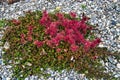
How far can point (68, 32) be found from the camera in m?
8.54

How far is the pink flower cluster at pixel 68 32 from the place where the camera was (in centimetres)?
833

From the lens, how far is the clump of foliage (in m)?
8.16

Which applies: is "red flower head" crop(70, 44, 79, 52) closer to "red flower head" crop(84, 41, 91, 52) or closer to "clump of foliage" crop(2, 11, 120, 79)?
"clump of foliage" crop(2, 11, 120, 79)

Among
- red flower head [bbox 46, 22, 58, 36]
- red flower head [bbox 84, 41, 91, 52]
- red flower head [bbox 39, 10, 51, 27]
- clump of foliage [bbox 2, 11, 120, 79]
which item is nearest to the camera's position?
clump of foliage [bbox 2, 11, 120, 79]

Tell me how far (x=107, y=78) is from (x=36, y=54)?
6.64ft

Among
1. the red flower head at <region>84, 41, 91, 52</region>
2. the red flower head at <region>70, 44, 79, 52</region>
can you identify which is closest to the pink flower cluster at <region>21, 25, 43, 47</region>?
the red flower head at <region>70, 44, 79, 52</region>

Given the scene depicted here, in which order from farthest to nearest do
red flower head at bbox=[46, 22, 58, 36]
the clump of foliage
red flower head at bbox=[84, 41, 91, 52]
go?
red flower head at bbox=[46, 22, 58, 36] < red flower head at bbox=[84, 41, 91, 52] < the clump of foliage

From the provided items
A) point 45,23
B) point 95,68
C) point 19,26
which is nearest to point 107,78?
point 95,68

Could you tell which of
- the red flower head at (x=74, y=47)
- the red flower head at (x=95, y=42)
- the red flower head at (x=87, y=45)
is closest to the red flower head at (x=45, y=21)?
the red flower head at (x=74, y=47)

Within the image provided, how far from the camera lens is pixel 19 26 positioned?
9.27m

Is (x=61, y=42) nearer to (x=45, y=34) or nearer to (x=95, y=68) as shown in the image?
(x=45, y=34)

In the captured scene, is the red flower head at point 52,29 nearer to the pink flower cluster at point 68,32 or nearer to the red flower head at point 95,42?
the pink flower cluster at point 68,32

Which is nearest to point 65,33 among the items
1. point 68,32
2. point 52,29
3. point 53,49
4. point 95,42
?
point 68,32

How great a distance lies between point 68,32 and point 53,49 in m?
0.63
